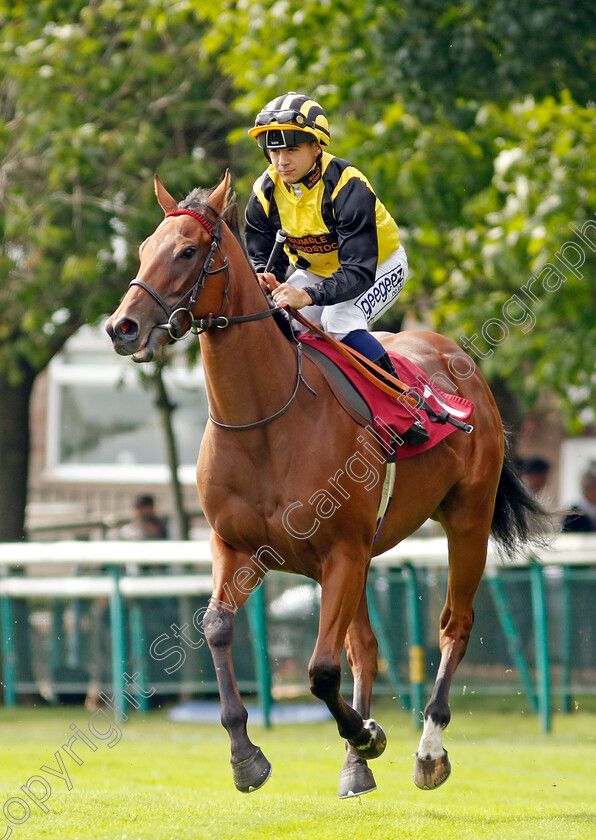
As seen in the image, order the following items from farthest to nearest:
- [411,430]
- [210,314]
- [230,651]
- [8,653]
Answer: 1. [8,653]
2. [411,430]
3. [230,651]
4. [210,314]

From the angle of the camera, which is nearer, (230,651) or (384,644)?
(230,651)

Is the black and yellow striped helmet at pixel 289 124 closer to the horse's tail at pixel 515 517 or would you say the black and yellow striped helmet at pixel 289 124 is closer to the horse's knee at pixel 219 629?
the horse's knee at pixel 219 629

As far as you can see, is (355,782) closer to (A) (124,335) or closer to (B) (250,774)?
(B) (250,774)

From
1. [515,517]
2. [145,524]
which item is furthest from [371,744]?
[145,524]

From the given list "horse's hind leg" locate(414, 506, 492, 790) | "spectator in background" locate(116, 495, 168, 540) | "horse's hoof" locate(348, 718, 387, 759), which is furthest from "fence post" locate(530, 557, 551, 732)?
"spectator in background" locate(116, 495, 168, 540)

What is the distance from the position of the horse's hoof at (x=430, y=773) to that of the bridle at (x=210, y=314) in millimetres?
2135

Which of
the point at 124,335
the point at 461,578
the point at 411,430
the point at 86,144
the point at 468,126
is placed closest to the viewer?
the point at 124,335

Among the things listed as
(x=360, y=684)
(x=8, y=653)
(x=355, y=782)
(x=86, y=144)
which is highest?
(x=86, y=144)

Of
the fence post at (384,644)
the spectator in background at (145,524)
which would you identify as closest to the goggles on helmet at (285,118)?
the fence post at (384,644)

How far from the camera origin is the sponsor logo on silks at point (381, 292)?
5863 mm

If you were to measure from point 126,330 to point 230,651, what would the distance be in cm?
156

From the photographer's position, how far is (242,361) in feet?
16.4

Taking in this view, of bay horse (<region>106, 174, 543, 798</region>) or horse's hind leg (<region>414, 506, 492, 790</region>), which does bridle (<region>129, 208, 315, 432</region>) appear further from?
horse's hind leg (<region>414, 506, 492, 790</region>)

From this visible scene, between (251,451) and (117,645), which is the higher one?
(251,451)
